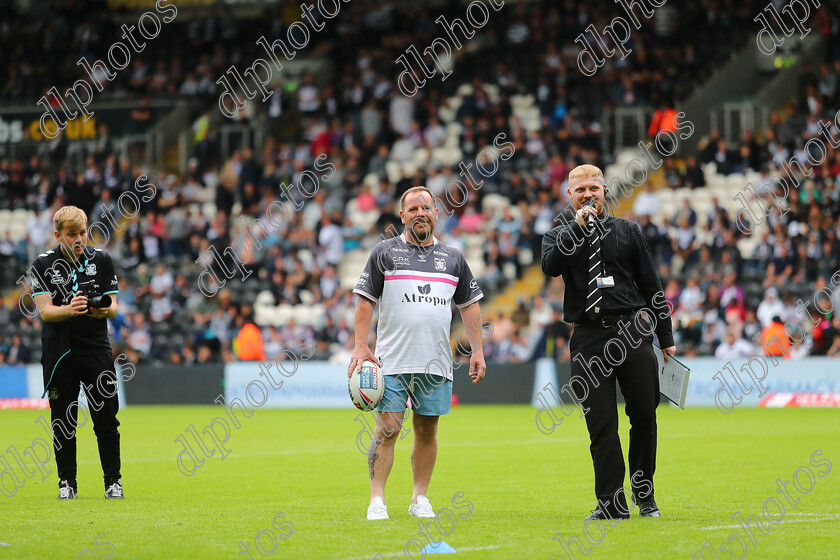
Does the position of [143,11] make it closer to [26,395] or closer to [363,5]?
→ [363,5]

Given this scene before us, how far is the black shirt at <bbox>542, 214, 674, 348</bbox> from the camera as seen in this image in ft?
28.7

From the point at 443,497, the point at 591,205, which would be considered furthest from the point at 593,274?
the point at 443,497

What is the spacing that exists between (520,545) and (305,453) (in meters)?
8.01

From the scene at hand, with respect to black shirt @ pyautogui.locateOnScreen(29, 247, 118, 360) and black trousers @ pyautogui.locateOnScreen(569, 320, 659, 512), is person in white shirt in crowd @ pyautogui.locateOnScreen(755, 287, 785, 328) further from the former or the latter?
black shirt @ pyautogui.locateOnScreen(29, 247, 118, 360)

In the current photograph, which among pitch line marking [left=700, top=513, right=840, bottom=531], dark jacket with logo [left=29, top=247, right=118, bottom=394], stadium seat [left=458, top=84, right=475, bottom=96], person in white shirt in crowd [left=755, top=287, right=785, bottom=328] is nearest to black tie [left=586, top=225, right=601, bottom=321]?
pitch line marking [left=700, top=513, right=840, bottom=531]

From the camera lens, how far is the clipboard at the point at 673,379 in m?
8.95

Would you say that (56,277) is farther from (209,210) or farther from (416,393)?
(209,210)

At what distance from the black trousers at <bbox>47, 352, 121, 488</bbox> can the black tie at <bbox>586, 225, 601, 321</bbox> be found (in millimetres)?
3973

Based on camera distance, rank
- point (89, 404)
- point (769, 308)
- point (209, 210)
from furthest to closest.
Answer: point (209, 210) → point (769, 308) → point (89, 404)

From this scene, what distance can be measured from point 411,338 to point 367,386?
470 millimetres

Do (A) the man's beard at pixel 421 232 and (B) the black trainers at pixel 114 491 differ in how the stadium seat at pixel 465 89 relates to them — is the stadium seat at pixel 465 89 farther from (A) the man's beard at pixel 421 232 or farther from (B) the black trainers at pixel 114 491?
(A) the man's beard at pixel 421 232

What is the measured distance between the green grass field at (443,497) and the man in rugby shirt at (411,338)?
1.50 feet

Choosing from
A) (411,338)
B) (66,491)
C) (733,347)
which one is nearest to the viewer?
(411,338)

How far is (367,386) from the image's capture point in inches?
345
